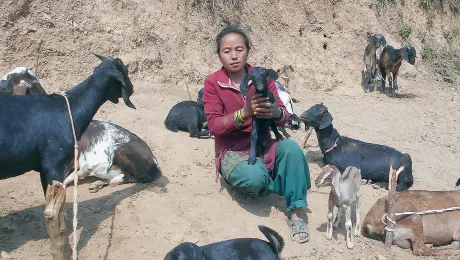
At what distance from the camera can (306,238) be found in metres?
4.44

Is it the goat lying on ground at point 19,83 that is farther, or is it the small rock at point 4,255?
the goat lying on ground at point 19,83

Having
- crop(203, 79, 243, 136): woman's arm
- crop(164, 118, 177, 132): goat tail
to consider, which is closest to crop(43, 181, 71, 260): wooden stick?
crop(203, 79, 243, 136): woman's arm

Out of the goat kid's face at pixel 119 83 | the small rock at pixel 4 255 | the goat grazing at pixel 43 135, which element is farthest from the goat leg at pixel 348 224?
the small rock at pixel 4 255

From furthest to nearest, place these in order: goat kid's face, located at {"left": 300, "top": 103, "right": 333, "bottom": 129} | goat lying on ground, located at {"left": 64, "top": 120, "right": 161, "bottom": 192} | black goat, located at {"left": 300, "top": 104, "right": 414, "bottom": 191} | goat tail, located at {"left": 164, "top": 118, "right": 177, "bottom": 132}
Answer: goat tail, located at {"left": 164, "top": 118, "right": 177, "bottom": 132} → goat kid's face, located at {"left": 300, "top": 103, "right": 333, "bottom": 129} → black goat, located at {"left": 300, "top": 104, "right": 414, "bottom": 191} → goat lying on ground, located at {"left": 64, "top": 120, "right": 161, "bottom": 192}

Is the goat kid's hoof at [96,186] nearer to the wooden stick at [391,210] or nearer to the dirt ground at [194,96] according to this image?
the dirt ground at [194,96]

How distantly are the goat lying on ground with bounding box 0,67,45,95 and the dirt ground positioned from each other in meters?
0.91

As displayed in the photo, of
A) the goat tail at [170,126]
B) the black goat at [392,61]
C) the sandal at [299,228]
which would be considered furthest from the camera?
the black goat at [392,61]

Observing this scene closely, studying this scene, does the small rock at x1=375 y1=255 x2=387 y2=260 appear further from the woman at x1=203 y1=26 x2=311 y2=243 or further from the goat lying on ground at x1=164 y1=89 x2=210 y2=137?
the goat lying on ground at x1=164 y1=89 x2=210 y2=137

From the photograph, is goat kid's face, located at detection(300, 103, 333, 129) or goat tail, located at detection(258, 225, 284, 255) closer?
goat tail, located at detection(258, 225, 284, 255)

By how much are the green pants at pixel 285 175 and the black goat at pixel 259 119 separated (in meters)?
0.11

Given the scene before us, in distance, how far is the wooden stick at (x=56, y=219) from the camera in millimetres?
3484

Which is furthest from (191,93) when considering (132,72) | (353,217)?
(353,217)

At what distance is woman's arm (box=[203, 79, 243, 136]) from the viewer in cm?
453

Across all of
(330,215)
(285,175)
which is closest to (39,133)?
(285,175)
